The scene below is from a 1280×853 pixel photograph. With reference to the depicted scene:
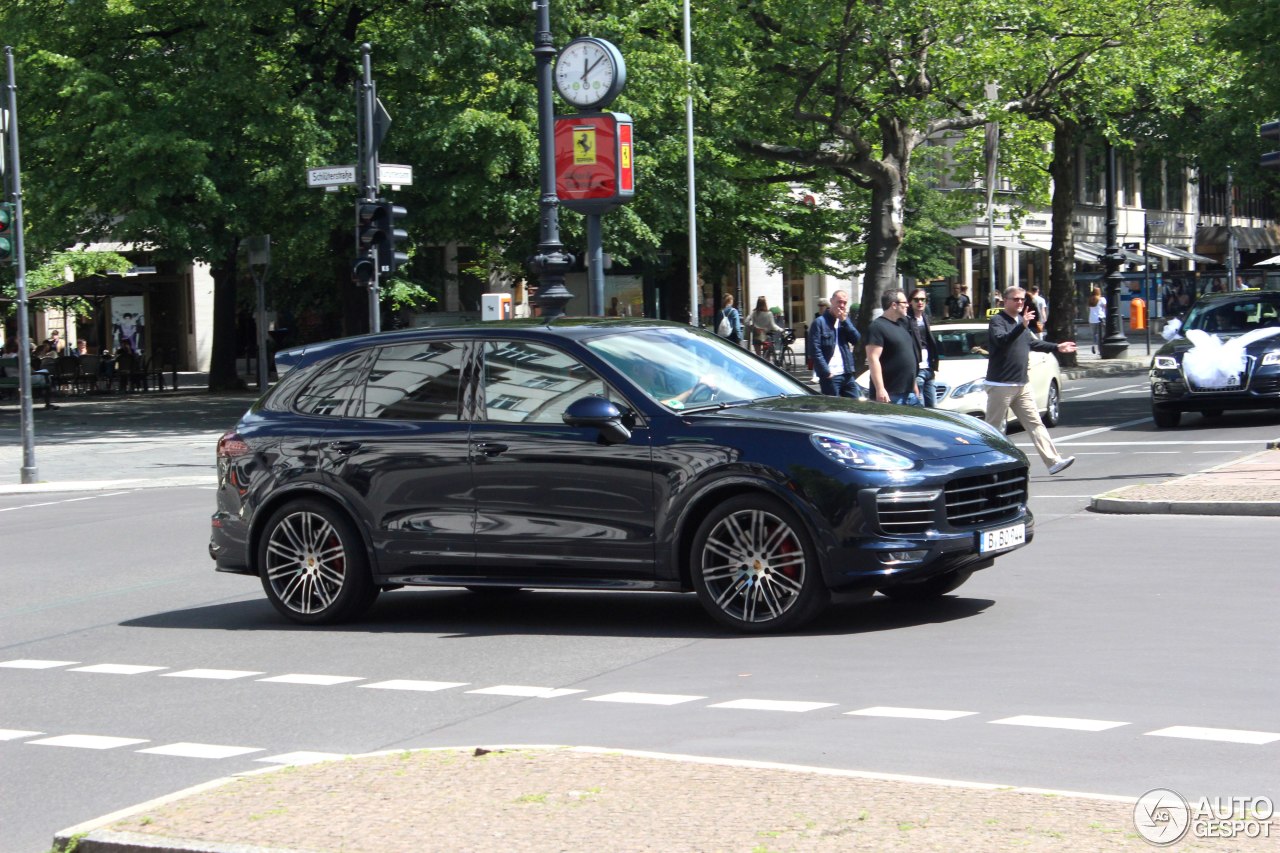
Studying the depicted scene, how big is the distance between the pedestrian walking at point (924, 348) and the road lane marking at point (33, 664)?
10.7 metres

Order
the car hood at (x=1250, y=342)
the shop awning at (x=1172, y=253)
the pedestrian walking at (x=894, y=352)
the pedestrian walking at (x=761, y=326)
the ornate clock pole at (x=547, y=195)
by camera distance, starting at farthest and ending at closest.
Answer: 1. the shop awning at (x=1172, y=253)
2. the pedestrian walking at (x=761, y=326)
3. the car hood at (x=1250, y=342)
4. the ornate clock pole at (x=547, y=195)
5. the pedestrian walking at (x=894, y=352)

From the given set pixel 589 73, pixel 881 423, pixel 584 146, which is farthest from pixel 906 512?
pixel 589 73

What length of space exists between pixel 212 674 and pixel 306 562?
1656 mm

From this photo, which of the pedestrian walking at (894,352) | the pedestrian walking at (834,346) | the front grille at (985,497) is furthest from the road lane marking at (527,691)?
the pedestrian walking at (834,346)

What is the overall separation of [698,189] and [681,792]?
34.4 metres

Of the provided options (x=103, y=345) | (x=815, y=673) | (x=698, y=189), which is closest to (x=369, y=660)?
(x=815, y=673)

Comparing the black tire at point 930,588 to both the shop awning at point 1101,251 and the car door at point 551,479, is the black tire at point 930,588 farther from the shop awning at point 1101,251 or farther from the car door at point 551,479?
the shop awning at point 1101,251

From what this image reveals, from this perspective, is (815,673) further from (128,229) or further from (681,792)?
(128,229)

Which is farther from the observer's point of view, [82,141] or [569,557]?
[82,141]

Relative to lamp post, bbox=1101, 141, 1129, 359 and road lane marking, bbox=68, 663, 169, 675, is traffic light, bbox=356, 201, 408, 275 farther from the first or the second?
lamp post, bbox=1101, 141, 1129, 359

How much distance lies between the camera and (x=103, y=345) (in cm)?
5878

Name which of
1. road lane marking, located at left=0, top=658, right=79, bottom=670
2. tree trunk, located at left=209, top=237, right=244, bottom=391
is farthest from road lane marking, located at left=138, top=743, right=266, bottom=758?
tree trunk, located at left=209, top=237, right=244, bottom=391

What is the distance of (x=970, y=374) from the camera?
78.6ft

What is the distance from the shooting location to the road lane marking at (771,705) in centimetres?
763
